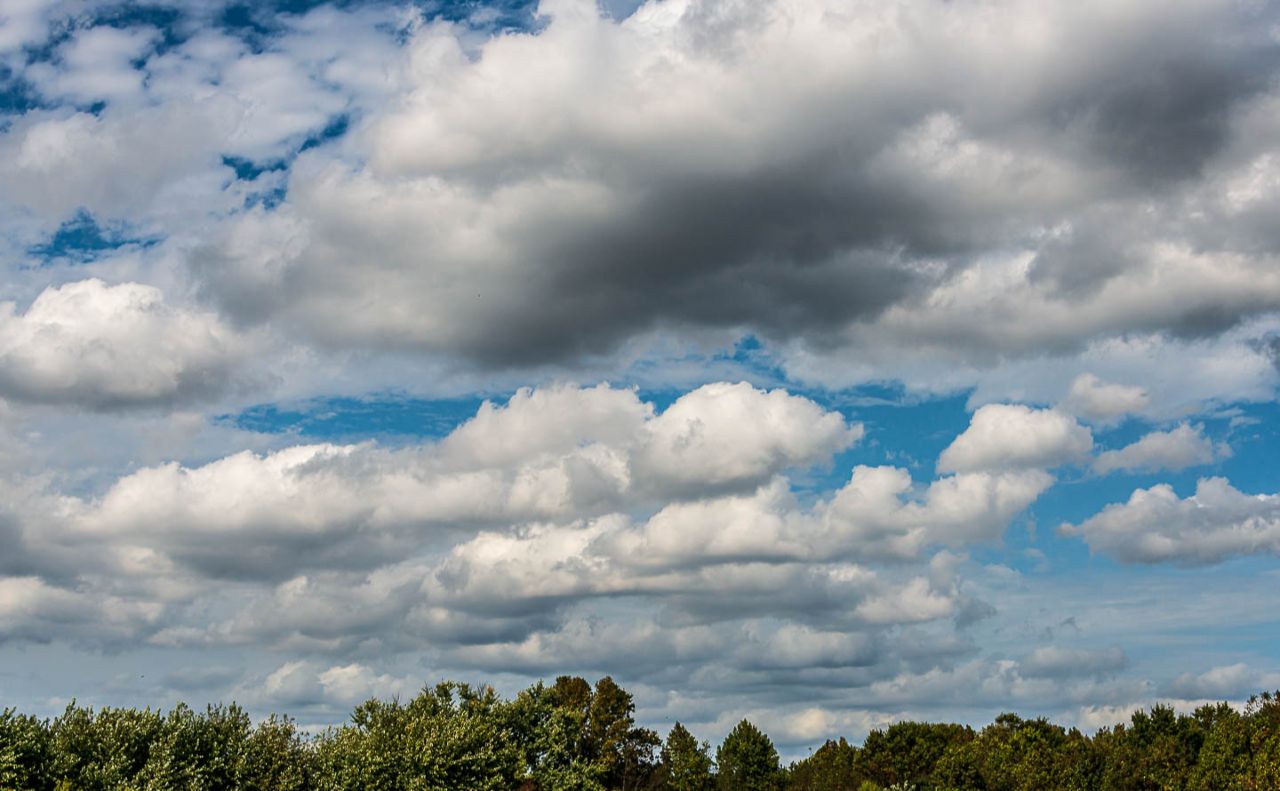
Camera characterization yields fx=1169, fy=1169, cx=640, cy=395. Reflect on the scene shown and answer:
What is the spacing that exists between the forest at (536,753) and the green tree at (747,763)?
0.71ft

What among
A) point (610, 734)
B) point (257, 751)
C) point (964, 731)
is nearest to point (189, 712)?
point (257, 751)

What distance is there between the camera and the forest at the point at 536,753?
9638cm

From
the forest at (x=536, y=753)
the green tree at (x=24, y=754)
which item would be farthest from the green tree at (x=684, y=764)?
the green tree at (x=24, y=754)

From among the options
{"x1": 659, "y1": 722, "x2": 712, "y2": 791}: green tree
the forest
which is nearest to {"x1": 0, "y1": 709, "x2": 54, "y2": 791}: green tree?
the forest

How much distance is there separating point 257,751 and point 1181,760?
91105 millimetres

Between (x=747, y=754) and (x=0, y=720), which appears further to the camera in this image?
(x=747, y=754)

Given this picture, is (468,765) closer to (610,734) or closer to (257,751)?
(257,751)

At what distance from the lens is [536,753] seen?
14400 centimetres

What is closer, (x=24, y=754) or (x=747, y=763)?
(x=24, y=754)

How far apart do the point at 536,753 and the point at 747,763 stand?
154 feet

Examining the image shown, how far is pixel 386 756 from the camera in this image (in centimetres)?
11431

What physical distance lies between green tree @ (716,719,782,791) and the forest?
0.71ft

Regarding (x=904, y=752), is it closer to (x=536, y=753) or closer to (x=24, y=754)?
(x=536, y=753)

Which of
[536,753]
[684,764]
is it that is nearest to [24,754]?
[536,753]
